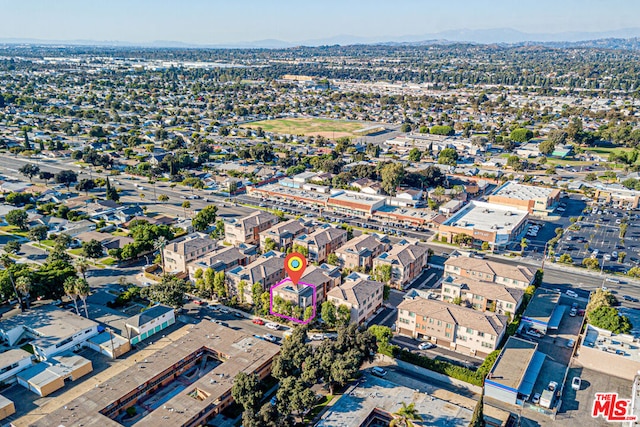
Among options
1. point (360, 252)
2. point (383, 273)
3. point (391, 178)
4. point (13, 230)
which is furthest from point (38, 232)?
point (391, 178)

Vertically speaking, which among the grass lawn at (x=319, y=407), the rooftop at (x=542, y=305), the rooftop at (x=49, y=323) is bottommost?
the grass lawn at (x=319, y=407)

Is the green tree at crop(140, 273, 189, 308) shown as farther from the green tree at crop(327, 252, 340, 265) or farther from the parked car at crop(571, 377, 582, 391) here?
the parked car at crop(571, 377, 582, 391)

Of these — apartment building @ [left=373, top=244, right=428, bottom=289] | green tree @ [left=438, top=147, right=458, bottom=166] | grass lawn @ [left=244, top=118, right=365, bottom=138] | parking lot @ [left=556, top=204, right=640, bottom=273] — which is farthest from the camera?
grass lawn @ [left=244, top=118, right=365, bottom=138]

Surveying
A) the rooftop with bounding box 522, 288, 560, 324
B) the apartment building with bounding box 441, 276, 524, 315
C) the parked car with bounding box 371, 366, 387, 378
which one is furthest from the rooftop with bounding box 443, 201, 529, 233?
the parked car with bounding box 371, 366, 387, 378

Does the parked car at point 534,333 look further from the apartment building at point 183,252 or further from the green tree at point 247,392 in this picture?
the apartment building at point 183,252

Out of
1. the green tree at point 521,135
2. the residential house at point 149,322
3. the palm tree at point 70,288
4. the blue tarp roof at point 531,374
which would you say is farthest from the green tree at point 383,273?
the green tree at point 521,135

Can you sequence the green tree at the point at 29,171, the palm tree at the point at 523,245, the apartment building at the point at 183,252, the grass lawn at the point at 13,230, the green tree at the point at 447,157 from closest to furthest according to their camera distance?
the apartment building at the point at 183,252 < the palm tree at the point at 523,245 < the grass lawn at the point at 13,230 < the green tree at the point at 29,171 < the green tree at the point at 447,157

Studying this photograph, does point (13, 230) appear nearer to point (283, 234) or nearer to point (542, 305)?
point (283, 234)
